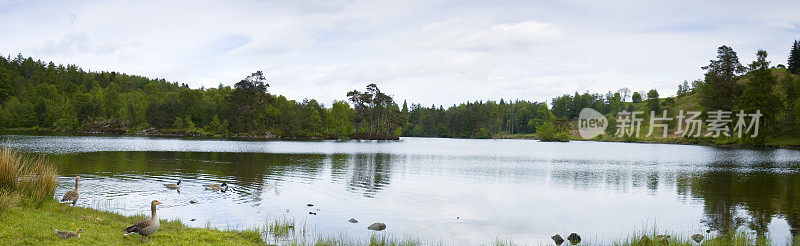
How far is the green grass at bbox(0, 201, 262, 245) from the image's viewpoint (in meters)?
12.0

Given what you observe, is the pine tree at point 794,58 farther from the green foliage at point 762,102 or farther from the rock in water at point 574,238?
the rock in water at point 574,238

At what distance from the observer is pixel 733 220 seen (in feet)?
73.9

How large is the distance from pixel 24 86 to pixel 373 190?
23461 cm

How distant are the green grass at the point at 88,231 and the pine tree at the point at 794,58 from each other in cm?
19329

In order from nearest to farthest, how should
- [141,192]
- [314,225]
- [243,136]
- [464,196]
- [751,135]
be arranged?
1. [314,225]
2. [141,192]
3. [464,196]
4. [751,135]
5. [243,136]

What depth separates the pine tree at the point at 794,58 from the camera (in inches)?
6073

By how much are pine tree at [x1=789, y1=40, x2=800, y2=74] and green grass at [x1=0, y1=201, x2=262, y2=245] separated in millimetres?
193292

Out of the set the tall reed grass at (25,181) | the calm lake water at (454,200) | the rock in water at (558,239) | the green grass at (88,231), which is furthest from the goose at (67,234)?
the rock in water at (558,239)

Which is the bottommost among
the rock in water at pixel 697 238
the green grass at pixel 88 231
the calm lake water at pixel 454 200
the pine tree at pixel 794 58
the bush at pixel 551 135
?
the calm lake water at pixel 454 200

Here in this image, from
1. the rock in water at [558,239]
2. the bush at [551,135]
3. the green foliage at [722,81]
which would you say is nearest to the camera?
the rock in water at [558,239]

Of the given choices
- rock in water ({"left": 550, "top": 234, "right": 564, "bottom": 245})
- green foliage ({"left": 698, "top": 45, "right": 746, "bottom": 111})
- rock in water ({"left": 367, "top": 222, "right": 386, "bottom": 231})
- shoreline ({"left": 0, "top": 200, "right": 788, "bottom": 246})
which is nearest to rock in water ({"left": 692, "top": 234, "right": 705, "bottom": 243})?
shoreline ({"left": 0, "top": 200, "right": 788, "bottom": 246})

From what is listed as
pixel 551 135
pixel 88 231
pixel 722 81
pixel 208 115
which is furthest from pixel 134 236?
pixel 551 135

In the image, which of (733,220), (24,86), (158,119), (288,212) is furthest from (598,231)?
(24,86)

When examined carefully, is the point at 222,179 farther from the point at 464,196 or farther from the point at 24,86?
the point at 24,86
